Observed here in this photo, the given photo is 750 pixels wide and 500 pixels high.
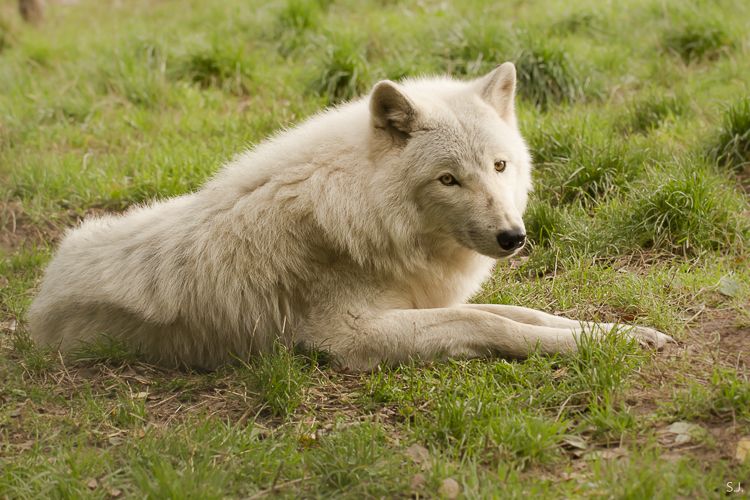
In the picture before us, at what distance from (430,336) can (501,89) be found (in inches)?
57.8

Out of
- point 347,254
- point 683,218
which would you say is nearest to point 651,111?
point 683,218

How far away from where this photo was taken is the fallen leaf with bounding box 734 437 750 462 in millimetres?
3361

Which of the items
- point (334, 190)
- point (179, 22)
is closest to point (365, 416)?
point (334, 190)

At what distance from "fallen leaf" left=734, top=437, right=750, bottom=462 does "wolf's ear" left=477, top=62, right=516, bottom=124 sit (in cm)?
220

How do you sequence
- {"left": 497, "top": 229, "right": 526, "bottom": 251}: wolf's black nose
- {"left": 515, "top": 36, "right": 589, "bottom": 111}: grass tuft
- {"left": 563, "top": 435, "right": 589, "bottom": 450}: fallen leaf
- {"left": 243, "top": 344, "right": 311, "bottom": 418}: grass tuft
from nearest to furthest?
{"left": 563, "top": 435, "right": 589, "bottom": 450}: fallen leaf
{"left": 243, "top": 344, "right": 311, "bottom": 418}: grass tuft
{"left": 497, "top": 229, "right": 526, "bottom": 251}: wolf's black nose
{"left": 515, "top": 36, "right": 589, "bottom": 111}: grass tuft

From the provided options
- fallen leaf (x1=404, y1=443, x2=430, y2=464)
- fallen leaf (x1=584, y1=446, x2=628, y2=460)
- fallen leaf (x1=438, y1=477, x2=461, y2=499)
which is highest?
fallen leaf (x1=438, y1=477, x2=461, y2=499)

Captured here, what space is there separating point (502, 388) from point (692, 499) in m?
1.13

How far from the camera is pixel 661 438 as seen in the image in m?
3.60

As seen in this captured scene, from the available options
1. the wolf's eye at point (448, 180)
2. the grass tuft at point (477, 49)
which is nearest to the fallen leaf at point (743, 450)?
the wolf's eye at point (448, 180)

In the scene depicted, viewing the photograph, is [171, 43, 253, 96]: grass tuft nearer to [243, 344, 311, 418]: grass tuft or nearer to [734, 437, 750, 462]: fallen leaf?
[243, 344, 311, 418]: grass tuft

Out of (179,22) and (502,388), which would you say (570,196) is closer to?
(502,388)

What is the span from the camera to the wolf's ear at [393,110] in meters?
4.39

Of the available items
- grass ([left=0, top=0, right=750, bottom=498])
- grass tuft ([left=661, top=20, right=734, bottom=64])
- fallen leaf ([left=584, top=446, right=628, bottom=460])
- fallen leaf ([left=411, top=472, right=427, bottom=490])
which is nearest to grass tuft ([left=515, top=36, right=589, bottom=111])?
grass ([left=0, top=0, right=750, bottom=498])

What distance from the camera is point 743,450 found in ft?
11.1
